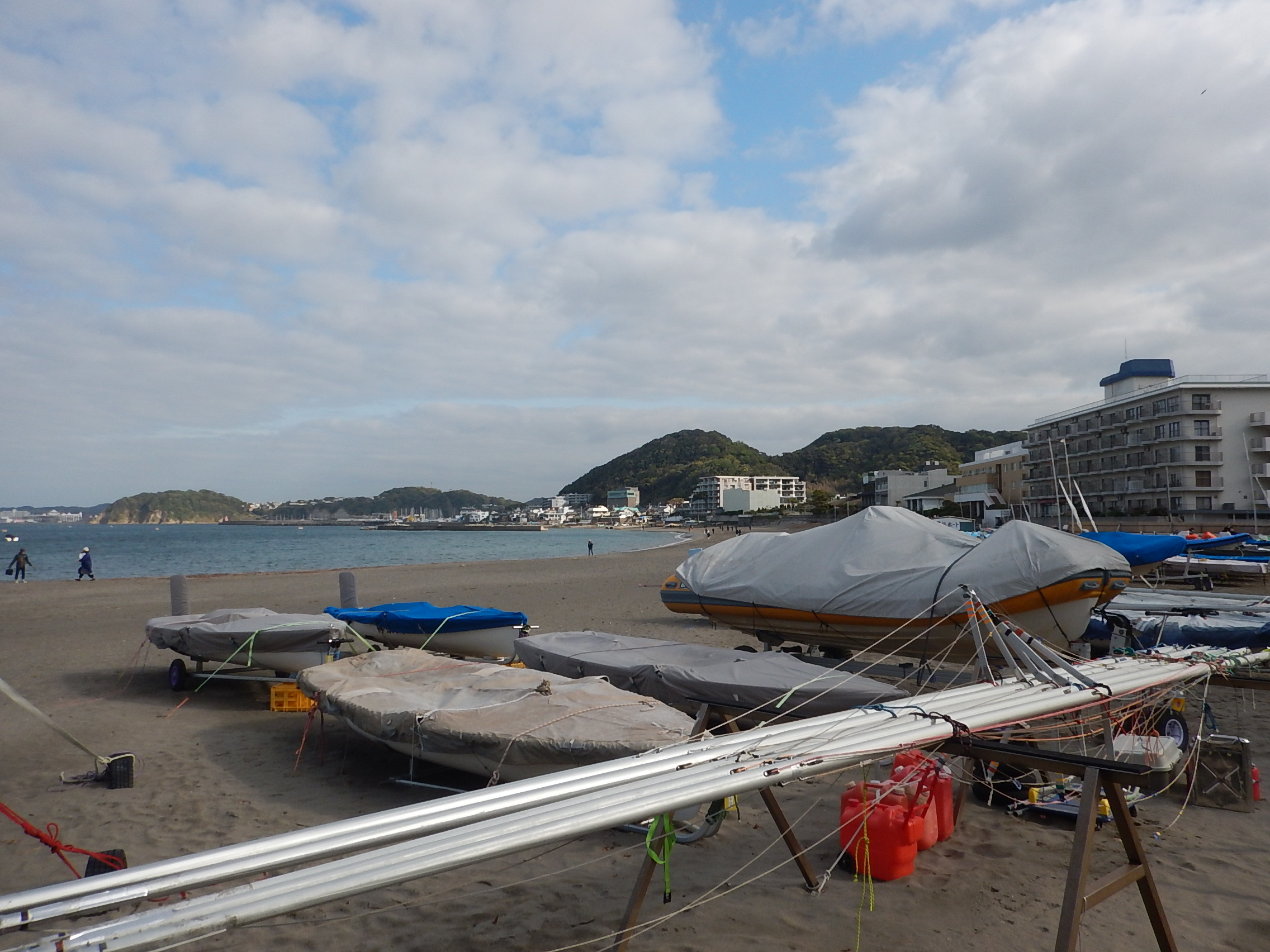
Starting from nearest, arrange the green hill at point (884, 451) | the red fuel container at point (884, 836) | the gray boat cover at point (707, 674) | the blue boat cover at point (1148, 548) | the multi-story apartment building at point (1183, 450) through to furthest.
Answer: the red fuel container at point (884, 836)
the gray boat cover at point (707, 674)
the blue boat cover at point (1148, 548)
the multi-story apartment building at point (1183, 450)
the green hill at point (884, 451)

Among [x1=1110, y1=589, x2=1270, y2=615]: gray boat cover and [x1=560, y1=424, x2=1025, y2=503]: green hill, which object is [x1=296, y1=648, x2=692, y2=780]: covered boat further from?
[x1=560, y1=424, x2=1025, y2=503]: green hill

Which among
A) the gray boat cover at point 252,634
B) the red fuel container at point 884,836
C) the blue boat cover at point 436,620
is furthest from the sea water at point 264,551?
the red fuel container at point 884,836

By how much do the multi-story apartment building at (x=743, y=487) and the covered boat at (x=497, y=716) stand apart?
157m

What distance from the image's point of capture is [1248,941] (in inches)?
186

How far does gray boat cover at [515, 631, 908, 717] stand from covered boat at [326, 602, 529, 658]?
2.28 m

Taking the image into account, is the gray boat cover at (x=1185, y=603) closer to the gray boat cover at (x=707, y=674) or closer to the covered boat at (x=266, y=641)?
the gray boat cover at (x=707, y=674)

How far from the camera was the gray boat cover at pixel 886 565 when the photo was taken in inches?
376

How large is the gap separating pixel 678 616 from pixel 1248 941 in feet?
53.6

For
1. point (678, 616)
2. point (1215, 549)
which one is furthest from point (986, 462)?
point (678, 616)

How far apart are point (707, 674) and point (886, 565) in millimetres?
4101

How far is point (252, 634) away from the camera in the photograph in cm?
1134

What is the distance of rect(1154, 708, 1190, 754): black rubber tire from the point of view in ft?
24.5

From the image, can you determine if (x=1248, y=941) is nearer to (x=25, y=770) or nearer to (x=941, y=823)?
(x=941, y=823)

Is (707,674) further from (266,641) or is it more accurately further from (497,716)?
(266,641)
